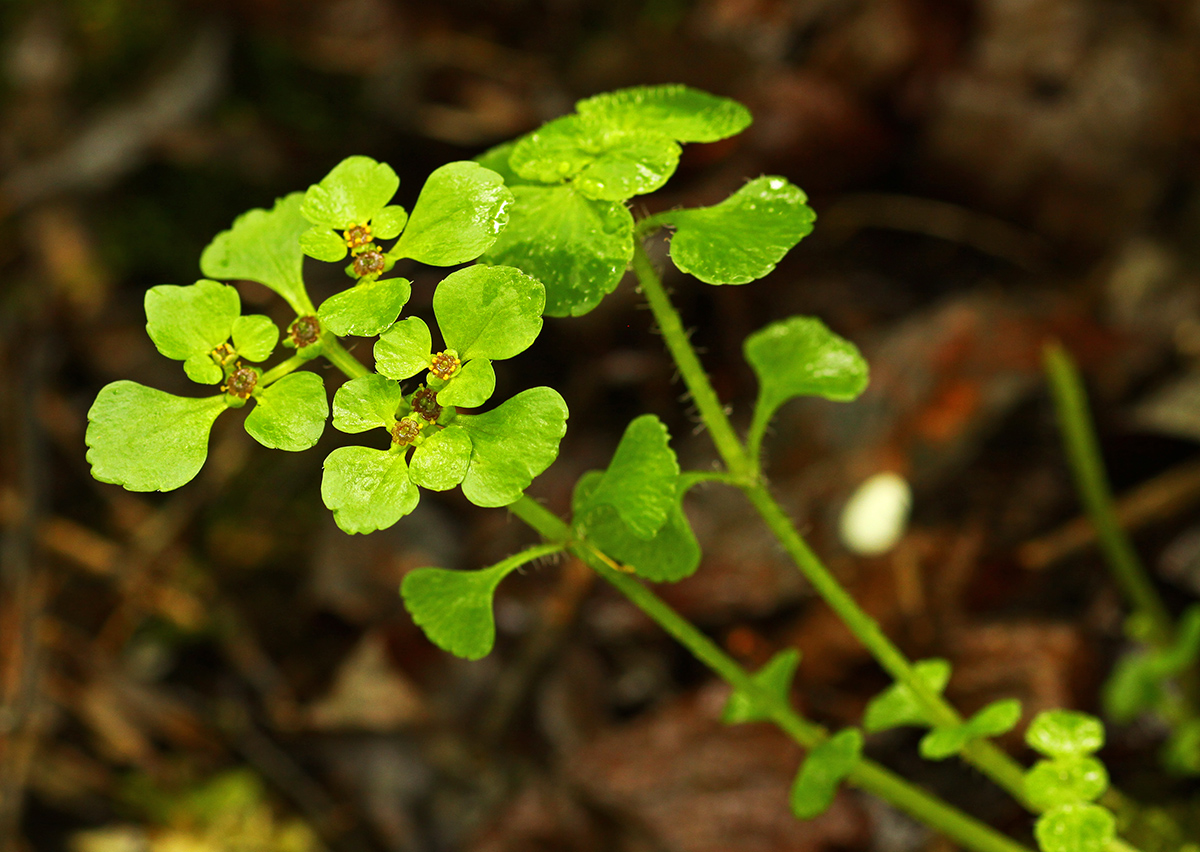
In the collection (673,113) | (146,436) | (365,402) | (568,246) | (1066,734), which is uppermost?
(673,113)

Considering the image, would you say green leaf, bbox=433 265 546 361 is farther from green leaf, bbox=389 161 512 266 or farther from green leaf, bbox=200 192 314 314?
green leaf, bbox=200 192 314 314

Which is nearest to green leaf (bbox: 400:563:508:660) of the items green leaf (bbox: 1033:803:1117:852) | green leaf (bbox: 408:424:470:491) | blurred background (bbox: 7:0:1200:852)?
green leaf (bbox: 408:424:470:491)

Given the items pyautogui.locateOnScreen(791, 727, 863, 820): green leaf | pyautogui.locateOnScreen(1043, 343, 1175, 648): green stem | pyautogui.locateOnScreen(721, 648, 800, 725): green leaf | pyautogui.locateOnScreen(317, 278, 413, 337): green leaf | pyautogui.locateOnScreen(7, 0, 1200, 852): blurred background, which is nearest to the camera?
pyautogui.locateOnScreen(317, 278, 413, 337): green leaf

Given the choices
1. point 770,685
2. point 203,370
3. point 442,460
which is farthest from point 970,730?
point 203,370

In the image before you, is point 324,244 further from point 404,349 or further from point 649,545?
point 649,545

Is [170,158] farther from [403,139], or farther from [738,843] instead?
[738,843]

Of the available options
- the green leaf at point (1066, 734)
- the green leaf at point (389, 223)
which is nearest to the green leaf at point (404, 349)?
the green leaf at point (389, 223)

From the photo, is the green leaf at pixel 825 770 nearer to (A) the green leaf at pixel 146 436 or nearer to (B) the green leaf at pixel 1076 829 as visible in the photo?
(B) the green leaf at pixel 1076 829
